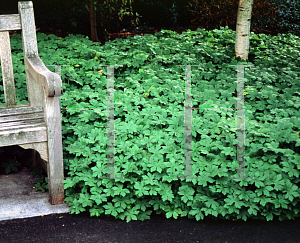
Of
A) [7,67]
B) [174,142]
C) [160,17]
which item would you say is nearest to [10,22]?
[7,67]

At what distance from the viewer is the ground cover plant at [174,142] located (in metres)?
2.52

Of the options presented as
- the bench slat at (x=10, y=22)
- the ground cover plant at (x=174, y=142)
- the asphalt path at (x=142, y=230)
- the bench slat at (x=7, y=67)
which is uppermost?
the bench slat at (x=10, y=22)

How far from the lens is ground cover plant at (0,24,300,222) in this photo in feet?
8.27

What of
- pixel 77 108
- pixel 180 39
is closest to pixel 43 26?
pixel 180 39

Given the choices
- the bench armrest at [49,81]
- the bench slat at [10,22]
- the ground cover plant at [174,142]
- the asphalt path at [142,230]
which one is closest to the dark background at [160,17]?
the ground cover plant at [174,142]

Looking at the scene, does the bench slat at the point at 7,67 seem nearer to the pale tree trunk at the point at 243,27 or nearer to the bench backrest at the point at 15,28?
the bench backrest at the point at 15,28

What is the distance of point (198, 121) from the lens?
3.00 metres

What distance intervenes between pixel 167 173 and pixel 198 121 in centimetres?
65

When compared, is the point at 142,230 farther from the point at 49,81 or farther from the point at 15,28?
the point at 15,28

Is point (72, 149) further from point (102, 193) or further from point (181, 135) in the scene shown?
point (181, 135)

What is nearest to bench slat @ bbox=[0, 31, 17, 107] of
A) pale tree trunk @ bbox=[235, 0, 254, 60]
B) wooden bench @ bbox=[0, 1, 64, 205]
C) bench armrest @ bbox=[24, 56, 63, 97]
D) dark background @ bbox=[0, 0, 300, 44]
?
wooden bench @ bbox=[0, 1, 64, 205]

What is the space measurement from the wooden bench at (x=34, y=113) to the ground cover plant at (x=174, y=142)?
20 cm

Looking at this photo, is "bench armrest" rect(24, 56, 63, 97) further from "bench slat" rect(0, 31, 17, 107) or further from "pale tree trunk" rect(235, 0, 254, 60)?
"pale tree trunk" rect(235, 0, 254, 60)

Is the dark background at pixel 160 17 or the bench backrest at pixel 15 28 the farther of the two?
the dark background at pixel 160 17
